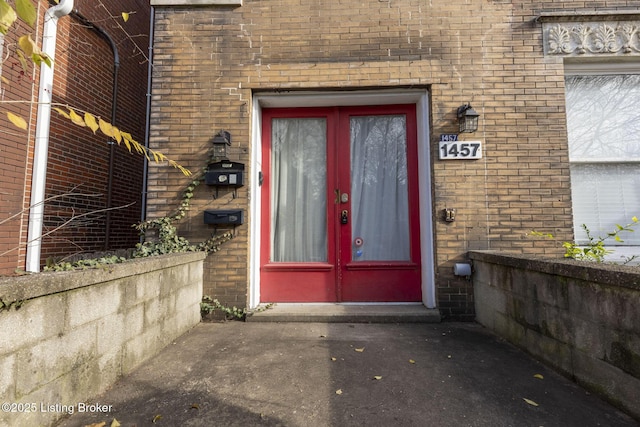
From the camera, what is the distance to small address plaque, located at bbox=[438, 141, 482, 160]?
3855mm

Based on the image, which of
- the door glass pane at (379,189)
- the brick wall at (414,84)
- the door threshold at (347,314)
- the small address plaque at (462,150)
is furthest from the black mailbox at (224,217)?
the small address plaque at (462,150)

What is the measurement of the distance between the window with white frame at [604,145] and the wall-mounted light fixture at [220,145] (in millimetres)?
4306

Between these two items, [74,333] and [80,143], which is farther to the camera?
[80,143]

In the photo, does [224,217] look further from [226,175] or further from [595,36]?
[595,36]

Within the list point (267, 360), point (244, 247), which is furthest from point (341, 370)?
point (244, 247)

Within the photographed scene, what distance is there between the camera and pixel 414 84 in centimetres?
398

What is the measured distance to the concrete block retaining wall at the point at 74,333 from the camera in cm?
162

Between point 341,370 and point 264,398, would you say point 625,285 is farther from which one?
point 264,398

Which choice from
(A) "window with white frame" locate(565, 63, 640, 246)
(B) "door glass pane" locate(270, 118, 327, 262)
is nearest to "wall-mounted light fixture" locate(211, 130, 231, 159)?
(B) "door glass pane" locate(270, 118, 327, 262)

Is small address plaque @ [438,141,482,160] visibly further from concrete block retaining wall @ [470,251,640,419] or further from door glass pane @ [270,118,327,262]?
door glass pane @ [270,118,327,262]

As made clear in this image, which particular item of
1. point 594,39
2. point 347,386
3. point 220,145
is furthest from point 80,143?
point 594,39

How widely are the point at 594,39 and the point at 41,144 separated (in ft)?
23.3

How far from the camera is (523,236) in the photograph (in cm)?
379

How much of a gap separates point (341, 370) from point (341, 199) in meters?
2.26
